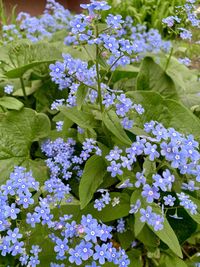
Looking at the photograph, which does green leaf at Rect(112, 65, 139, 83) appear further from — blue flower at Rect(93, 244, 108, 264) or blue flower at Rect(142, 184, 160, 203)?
blue flower at Rect(93, 244, 108, 264)

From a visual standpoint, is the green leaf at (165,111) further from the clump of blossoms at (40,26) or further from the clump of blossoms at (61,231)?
the clump of blossoms at (40,26)

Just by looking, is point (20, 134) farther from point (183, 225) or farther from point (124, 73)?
point (183, 225)

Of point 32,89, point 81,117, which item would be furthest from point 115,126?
point 32,89

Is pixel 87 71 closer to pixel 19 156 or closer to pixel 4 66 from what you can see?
pixel 19 156

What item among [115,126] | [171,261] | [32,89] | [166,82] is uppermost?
[115,126]

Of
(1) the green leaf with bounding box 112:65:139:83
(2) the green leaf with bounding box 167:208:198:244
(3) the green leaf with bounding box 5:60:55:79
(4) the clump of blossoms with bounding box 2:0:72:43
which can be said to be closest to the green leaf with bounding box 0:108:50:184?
(3) the green leaf with bounding box 5:60:55:79

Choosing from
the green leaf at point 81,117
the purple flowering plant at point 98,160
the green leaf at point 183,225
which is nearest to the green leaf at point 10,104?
the purple flowering plant at point 98,160

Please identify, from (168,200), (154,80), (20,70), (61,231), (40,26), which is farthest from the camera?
(40,26)
